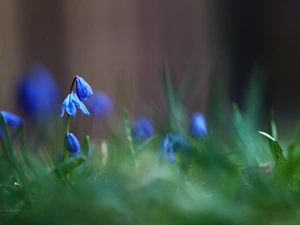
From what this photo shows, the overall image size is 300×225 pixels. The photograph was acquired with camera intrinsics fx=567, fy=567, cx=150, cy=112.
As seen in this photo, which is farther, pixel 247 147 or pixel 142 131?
pixel 142 131

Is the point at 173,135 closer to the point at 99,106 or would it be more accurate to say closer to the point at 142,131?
the point at 142,131

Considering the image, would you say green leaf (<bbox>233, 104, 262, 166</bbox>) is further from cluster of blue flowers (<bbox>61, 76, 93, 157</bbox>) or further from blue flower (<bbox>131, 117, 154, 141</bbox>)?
blue flower (<bbox>131, 117, 154, 141</bbox>)

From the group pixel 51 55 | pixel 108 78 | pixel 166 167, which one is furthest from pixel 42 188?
pixel 108 78

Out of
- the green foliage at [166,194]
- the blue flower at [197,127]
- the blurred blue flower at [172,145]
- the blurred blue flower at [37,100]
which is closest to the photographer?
the green foliage at [166,194]

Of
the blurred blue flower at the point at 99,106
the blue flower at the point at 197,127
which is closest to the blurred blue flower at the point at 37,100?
the blurred blue flower at the point at 99,106

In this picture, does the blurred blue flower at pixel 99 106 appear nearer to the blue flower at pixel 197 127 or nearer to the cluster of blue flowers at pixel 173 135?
the cluster of blue flowers at pixel 173 135

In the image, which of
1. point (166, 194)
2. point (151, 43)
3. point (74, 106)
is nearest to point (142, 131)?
point (74, 106)
